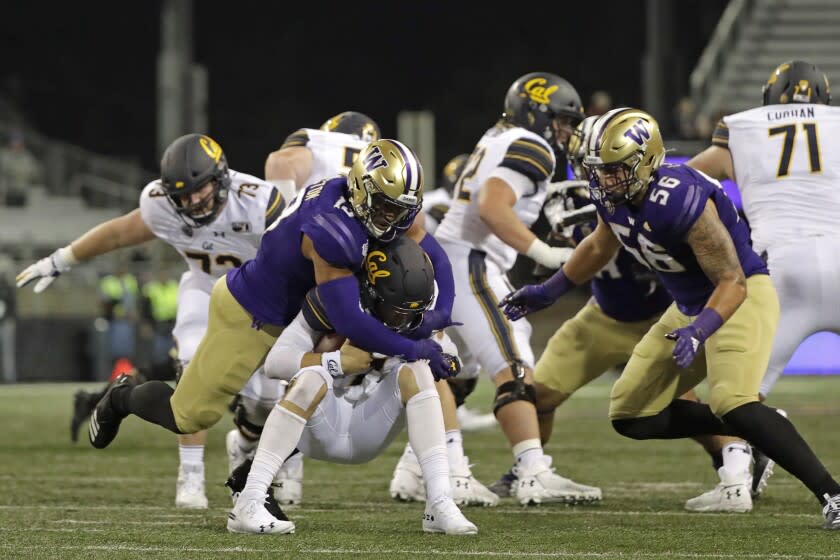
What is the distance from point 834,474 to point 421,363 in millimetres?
2743

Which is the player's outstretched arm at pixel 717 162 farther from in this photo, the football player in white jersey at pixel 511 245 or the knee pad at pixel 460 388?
the knee pad at pixel 460 388

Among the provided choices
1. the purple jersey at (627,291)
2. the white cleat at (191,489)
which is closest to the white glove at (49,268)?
the white cleat at (191,489)

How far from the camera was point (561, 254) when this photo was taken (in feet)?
19.9

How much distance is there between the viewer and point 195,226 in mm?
6137

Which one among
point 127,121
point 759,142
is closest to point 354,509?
point 759,142

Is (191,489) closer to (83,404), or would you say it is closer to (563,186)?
(563,186)

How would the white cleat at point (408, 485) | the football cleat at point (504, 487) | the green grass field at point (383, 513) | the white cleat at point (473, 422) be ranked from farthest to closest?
the white cleat at point (473, 422)
the football cleat at point (504, 487)
the white cleat at point (408, 485)
the green grass field at point (383, 513)

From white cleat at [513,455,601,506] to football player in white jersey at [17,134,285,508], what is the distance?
109 centimetres

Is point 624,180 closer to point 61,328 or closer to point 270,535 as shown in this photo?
point 270,535

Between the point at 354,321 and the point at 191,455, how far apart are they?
1495 millimetres

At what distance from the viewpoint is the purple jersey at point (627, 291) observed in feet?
20.3

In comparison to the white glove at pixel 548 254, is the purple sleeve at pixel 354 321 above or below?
below

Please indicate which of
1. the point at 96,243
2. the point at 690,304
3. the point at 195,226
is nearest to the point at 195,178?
the point at 195,226

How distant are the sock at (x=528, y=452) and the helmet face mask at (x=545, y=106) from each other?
4.47 feet
